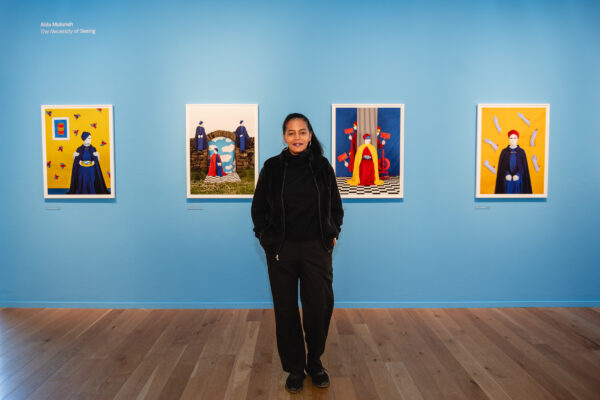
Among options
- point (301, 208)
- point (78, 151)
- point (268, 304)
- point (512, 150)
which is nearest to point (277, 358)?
point (268, 304)

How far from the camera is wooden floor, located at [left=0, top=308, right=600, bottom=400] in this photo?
2332mm

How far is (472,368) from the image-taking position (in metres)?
2.58

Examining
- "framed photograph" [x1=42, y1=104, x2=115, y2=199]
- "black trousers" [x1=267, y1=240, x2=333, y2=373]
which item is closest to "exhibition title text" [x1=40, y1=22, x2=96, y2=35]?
"framed photograph" [x1=42, y1=104, x2=115, y2=199]

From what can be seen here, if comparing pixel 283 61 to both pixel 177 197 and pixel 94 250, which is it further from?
pixel 94 250

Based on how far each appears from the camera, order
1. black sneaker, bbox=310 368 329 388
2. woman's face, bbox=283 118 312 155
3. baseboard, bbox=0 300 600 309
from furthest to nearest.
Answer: baseboard, bbox=0 300 600 309 < black sneaker, bbox=310 368 329 388 < woman's face, bbox=283 118 312 155

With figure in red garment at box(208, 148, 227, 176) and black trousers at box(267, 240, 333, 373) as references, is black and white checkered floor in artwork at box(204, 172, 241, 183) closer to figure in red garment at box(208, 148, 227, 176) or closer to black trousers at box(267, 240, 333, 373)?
figure in red garment at box(208, 148, 227, 176)

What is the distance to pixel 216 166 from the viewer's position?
11.9 ft

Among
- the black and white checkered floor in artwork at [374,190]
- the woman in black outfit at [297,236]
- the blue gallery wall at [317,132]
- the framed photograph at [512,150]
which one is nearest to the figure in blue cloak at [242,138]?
the blue gallery wall at [317,132]

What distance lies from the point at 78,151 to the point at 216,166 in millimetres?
1325

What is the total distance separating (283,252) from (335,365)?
974mm

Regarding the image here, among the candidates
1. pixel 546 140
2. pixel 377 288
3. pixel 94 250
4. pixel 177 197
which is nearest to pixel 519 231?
pixel 546 140

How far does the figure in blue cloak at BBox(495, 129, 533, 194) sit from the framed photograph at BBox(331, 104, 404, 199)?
0.95 metres

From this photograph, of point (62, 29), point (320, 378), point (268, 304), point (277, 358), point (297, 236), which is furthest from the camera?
point (268, 304)

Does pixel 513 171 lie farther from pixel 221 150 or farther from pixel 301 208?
pixel 221 150
